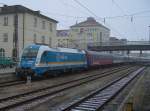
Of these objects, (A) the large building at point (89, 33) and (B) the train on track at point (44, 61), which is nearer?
(B) the train on track at point (44, 61)

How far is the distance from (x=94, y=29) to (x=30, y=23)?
6081 centimetres

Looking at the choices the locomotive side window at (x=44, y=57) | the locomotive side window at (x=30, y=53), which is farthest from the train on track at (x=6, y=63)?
the locomotive side window at (x=44, y=57)

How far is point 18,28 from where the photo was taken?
2095 inches

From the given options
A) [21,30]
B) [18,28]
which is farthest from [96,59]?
[18,28]

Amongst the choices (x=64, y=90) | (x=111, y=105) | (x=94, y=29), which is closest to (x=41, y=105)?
(x=111, y=105)

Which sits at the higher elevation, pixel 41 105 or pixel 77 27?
pixel 77 27

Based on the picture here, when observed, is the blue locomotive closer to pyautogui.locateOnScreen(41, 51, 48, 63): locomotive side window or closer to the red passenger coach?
pyautogui.locateOnScreen(41, 51, 48, 63): locomotive side window

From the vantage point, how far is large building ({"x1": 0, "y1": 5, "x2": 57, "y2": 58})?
52781mm

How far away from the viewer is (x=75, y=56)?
36.1 m

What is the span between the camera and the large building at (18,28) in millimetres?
→ 52781

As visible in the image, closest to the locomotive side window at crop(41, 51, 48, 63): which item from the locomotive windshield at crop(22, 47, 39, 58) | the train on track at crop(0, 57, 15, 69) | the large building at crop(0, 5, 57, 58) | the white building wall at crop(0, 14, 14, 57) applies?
the locomotive windshield at crop(22, 47, 39, 58)

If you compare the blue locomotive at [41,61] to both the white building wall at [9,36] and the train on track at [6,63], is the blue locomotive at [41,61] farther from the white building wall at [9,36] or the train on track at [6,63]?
the white building wall at [9,36]

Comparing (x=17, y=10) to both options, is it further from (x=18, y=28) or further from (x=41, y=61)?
(x=41, y=61)

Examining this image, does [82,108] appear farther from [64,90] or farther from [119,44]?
[119,44]
